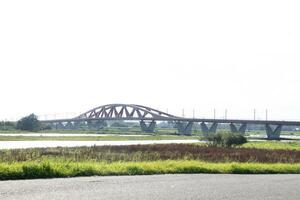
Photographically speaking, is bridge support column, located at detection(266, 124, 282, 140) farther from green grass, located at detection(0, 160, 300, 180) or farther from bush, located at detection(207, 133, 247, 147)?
green grass, located at detection(0, 160, 300, 180)

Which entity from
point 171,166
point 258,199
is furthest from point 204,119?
point 258,199

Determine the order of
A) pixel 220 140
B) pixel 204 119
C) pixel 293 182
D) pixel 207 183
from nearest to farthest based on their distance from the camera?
1. pixel 207 183
2. pixel 293 182
3. pixel 220 140
4. pixel 204 119

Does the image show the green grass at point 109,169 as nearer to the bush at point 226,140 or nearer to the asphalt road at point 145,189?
the asphalt road at point 145,189

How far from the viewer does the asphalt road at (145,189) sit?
12.2 metres

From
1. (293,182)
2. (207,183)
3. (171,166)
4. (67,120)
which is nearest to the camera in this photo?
(207,183)

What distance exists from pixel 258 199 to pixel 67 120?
187 meters

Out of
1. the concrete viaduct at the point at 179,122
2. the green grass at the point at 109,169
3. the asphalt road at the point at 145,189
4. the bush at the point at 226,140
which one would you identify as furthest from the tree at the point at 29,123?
the asphalt road at the point at 145,189

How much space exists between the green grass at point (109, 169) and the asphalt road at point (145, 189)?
1591 millimetres

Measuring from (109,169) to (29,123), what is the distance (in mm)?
136867

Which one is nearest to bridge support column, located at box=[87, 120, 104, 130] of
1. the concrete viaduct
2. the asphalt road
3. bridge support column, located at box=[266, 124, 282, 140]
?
the concrete viaduct

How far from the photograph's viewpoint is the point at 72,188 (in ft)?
44.0

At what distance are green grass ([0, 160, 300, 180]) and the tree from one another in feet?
438

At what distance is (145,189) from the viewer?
45.4ft

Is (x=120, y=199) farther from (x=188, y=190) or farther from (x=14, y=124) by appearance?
(x=14, y=124)
